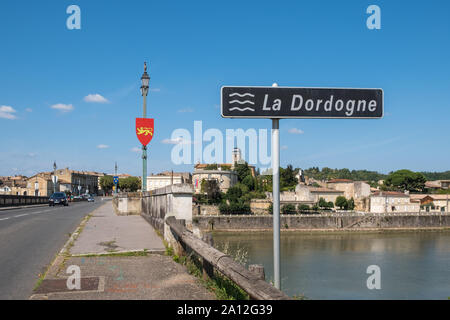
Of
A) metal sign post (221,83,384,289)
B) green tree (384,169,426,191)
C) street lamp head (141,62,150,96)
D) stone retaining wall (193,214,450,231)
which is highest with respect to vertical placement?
street lamp head (141,62,150,96)

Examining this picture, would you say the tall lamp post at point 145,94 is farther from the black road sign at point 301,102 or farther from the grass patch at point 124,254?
the black road sign at point 301,102

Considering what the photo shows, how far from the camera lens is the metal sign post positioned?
4.09 meters

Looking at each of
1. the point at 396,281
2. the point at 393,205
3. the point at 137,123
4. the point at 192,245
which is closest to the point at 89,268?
the point at 192,245

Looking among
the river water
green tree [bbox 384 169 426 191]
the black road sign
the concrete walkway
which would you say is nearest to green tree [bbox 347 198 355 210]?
green tree [bbox 384 169 426 191]

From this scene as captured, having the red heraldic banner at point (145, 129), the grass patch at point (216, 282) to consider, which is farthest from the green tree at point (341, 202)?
the grass patch at point (216, 282)

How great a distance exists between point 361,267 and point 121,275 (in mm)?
37613

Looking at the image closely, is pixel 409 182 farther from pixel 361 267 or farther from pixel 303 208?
pixel 361 267

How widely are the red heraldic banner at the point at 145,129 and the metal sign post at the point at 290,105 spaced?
492 inches

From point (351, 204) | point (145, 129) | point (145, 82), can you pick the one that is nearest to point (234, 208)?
point (351, 204)

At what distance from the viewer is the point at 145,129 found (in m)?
16.3

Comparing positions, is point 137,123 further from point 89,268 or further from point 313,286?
point 313,286

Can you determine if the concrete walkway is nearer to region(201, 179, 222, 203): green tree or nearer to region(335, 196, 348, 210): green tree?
region(201, 179, 222, 203): green tree

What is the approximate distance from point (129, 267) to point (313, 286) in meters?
25.1

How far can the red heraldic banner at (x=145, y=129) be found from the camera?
636 inches
